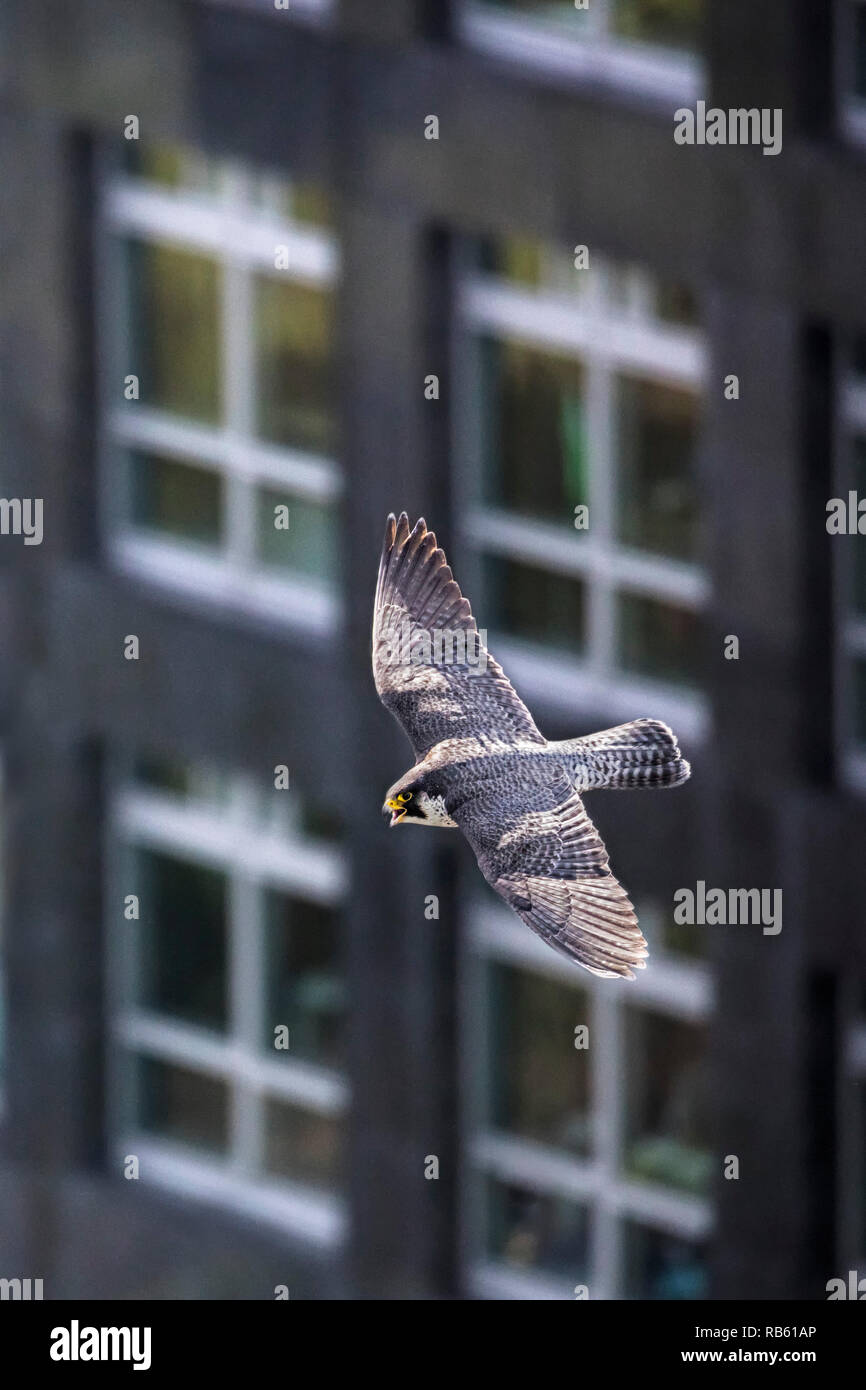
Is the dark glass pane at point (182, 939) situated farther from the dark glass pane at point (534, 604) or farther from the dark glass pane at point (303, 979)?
the dark glass pane at point (534, 604)

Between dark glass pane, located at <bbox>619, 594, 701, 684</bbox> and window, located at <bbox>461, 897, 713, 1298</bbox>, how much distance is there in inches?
89.9

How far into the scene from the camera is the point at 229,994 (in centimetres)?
2948

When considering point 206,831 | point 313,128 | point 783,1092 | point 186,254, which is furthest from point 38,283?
point 783,1092

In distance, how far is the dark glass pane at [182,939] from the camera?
96.0 ft

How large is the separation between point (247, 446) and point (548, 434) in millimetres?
3464

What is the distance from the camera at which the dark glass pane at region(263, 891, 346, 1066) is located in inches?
1136

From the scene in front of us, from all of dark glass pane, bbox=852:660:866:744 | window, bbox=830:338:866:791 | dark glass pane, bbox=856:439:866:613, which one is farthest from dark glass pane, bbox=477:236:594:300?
dark glass pane, bbox=852:660:866:744

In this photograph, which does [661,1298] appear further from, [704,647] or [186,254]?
[186,254]

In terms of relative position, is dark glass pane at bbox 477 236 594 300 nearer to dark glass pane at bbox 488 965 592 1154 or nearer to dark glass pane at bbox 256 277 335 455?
dark glass pane at bbox 256 277 335 455

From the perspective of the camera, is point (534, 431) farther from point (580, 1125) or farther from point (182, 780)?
point (580, 1125)

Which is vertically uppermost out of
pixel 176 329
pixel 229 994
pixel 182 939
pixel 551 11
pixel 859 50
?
pixel 551 11

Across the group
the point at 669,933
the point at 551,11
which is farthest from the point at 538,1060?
the point at 551,11

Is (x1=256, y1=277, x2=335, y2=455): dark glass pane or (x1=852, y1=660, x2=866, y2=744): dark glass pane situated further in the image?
(x1=256, y1=277, x2=335, y2=455): dark glass pane

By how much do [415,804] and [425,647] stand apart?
2.22 m
